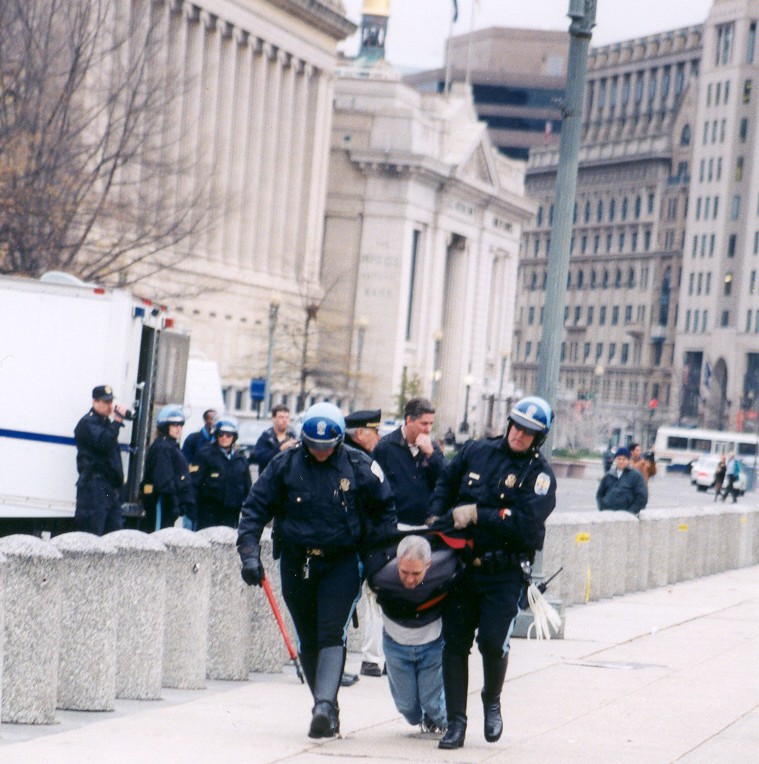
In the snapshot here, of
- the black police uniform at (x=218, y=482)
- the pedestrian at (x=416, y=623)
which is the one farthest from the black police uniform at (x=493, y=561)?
the black police uniform at (x=218, y=482)

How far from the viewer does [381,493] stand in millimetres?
10555

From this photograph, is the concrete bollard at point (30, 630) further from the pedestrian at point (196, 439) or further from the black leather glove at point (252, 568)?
the pedestrian at point (196, 439)

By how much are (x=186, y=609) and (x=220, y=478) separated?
24.2ft

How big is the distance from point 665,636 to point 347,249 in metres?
97.7

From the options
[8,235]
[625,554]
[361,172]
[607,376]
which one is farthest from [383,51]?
[625,554]

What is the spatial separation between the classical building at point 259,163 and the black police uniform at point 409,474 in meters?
64.6

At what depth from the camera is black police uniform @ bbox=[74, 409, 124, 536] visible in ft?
61.3

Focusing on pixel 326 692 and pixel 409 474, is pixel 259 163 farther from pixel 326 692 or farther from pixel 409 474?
pixel 326 692

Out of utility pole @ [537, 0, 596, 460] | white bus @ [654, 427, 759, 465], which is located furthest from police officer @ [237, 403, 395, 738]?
white bus @ [654, 427, 759, 465]

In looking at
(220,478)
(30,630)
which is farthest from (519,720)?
(220,478)

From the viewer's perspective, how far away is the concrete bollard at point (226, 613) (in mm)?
12883

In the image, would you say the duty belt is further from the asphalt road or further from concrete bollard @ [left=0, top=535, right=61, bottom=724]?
the asphalt road

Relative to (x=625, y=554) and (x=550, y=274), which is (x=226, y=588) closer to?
(x=550, y=274)

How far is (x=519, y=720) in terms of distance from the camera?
1161 centimetres
